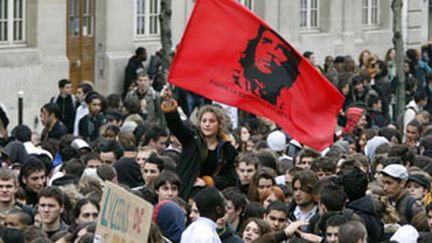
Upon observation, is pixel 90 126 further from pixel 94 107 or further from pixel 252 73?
pixel 252 73

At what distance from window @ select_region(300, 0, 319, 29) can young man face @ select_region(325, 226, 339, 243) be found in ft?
83.3

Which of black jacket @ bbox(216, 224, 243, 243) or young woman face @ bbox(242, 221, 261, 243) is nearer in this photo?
black jacket @ bbox(216, 224, 243, 243)

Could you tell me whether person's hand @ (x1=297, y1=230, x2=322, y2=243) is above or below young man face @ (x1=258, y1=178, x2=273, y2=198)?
below

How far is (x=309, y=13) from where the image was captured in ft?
127

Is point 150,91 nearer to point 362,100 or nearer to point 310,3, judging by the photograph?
point 362,100

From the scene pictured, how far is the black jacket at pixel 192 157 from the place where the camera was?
15.3 metres

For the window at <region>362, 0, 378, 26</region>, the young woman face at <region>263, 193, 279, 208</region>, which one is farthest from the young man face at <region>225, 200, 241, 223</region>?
the window at <region>362, 0, 378, 26</region>

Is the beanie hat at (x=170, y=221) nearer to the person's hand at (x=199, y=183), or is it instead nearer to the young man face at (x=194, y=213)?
the young man face at (x=194, y=213)

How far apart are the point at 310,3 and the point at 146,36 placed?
7.30m

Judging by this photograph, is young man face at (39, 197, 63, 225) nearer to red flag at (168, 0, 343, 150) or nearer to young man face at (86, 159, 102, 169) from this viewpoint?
red flag at (168, 0, 343, 150)

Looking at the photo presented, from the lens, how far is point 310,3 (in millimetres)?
38781

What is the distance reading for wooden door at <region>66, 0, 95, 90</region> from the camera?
99.9ft

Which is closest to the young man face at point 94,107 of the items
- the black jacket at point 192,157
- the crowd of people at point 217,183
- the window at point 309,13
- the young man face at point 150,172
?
the crowd of people at point 217,183

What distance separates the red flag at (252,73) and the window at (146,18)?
15.2m
